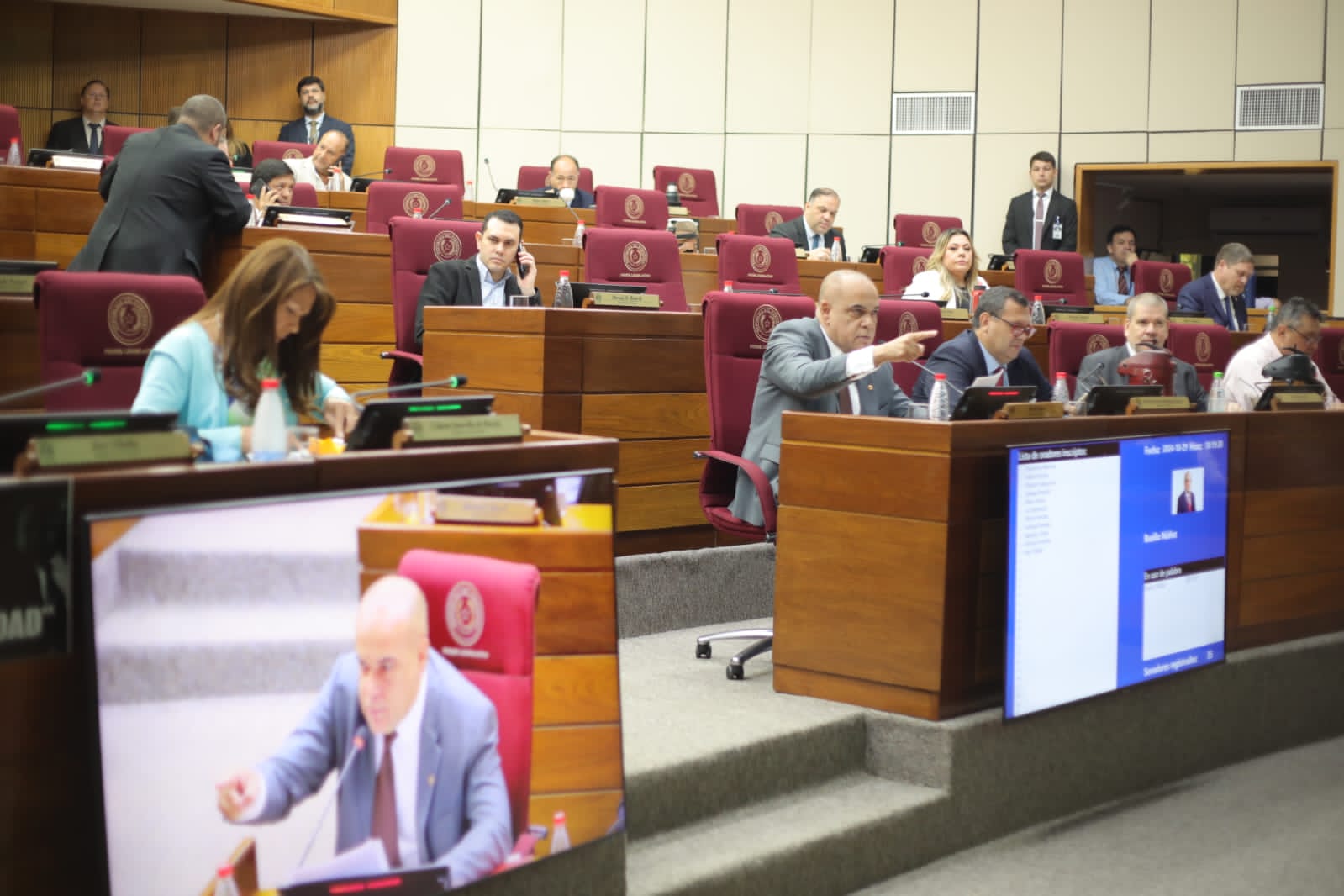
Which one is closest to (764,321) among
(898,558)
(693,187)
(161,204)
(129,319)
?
(898,558)

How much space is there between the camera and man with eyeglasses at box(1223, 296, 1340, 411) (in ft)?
16.8

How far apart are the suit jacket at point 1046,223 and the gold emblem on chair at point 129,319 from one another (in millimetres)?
7121

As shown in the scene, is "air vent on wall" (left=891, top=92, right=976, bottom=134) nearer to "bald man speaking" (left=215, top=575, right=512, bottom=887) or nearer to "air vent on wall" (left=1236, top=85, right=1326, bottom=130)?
"air vent on wall" (left=1236, top=85, right=1326, bottom=130)

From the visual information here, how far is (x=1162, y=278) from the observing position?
841 centimetres

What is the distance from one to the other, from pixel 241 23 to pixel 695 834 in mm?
9183

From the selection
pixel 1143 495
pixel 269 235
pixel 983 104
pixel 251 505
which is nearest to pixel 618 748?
pixel 251 505

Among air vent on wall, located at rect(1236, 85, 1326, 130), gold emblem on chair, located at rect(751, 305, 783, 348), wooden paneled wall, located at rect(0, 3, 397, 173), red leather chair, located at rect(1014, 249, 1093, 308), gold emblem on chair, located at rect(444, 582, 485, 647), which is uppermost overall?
wooden paneled wall, located at rect(0, 3, 397, 173)

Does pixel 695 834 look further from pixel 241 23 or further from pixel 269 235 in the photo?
pixel 241 23

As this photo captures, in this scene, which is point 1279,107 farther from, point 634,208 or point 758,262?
point 758,262

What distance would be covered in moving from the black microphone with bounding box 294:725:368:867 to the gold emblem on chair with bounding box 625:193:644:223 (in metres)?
5.82

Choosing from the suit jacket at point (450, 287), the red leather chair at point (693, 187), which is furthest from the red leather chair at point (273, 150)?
the suit jacket at point (450, 287)

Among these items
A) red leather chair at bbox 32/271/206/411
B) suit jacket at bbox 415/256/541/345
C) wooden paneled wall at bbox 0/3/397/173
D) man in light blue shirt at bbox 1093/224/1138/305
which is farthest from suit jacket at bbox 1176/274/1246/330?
wooden paneled wall at bbox 0/3/397/173

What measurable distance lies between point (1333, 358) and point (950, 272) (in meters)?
1.75

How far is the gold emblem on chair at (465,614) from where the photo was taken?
6.23ft
